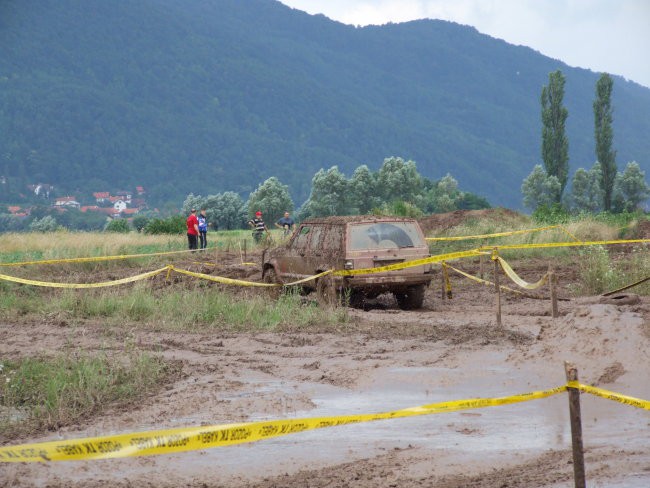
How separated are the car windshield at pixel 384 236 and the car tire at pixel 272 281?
2.23m

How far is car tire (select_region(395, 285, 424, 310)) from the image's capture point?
699 inches

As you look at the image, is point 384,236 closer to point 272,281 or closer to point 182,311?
point 272,281

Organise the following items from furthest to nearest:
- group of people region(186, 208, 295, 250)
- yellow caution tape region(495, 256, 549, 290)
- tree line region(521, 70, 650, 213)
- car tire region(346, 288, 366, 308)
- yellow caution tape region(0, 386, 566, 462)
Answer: tree line region(521, 70, 650, 213) < group of people region(186, 208, 295, 250) < car tire region(346, 288, 366, 308) < yellow caution tape region(495, 256, 549, 290) < yellow caution tape region(0, 386, 566, 462)

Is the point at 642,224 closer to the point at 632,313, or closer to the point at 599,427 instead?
the point at 632,313

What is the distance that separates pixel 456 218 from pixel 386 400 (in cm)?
2754

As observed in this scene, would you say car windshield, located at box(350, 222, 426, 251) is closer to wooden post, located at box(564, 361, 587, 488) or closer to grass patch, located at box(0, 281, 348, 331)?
grass patch, located at box(0, 281, 348, 331)

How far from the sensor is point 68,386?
9992 mm

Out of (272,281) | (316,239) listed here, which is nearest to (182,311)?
(316,239)

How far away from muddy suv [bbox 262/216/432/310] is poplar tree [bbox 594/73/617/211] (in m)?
68.6

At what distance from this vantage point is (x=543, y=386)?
10.3m

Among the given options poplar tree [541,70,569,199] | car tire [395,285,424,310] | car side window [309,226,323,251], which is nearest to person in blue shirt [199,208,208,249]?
car side window [309,226,323,251]

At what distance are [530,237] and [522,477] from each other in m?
24.4

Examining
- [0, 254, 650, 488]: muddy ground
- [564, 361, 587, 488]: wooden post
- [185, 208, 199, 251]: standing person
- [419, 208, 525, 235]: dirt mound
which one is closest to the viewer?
[564, 361, 587, 488]: wooden post

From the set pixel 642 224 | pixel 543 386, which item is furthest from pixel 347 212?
pixel 543 386
